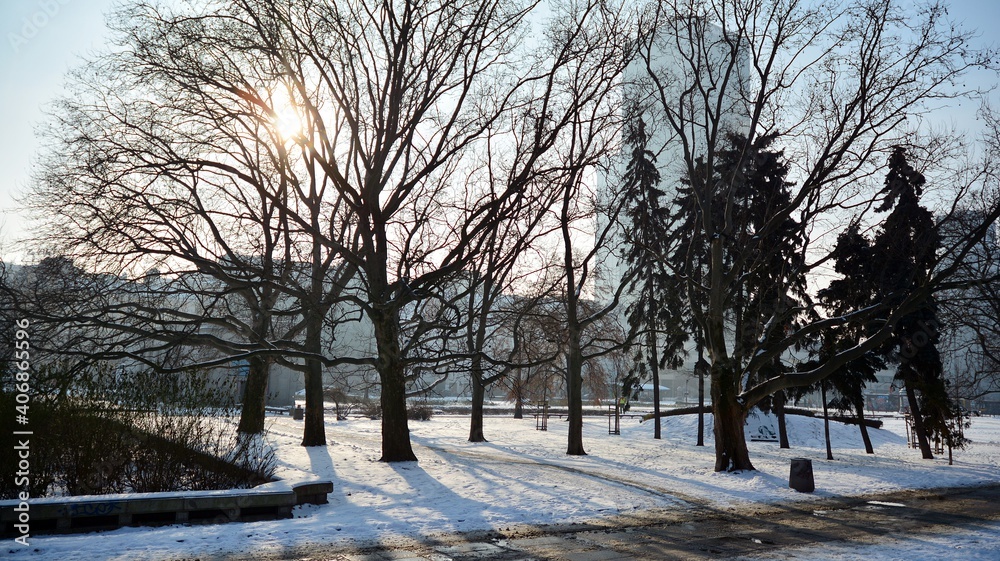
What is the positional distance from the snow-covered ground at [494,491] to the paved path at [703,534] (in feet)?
1.73

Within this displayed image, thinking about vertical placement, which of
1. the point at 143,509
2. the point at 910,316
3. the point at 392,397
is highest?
the point at 910,316

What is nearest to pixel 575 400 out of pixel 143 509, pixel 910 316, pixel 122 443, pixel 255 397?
pixel 255 397

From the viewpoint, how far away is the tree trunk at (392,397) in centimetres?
1600

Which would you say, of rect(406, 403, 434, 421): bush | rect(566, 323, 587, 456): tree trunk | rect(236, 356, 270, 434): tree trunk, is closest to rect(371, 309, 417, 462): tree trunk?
rect(566, 323, 587, 456): tree trunk

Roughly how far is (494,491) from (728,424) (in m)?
7.18

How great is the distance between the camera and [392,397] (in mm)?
16000

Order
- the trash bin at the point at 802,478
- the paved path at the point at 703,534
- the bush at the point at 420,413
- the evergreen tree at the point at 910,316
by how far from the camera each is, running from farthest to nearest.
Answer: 1. the bush at the point at 420,413
2. the evergreen tree at the point at 910,316
3. the trash bin at the point at 802,478
4. the paved path at the point at 703,534

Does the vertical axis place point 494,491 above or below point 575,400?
below

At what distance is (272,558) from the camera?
23.3ft

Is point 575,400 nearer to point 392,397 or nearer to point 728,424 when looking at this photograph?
point 728,424

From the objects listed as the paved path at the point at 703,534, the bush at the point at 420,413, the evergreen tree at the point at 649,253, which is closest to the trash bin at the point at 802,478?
the paved path at the point at 703,534

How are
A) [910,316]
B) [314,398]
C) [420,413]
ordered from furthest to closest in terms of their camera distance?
1. [420,413]
2. [910,316]
3. [314,398]

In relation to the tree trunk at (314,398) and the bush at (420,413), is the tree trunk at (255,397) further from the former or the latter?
the bush at (420,413)

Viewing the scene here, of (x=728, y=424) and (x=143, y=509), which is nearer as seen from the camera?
(x=143, y=509)
